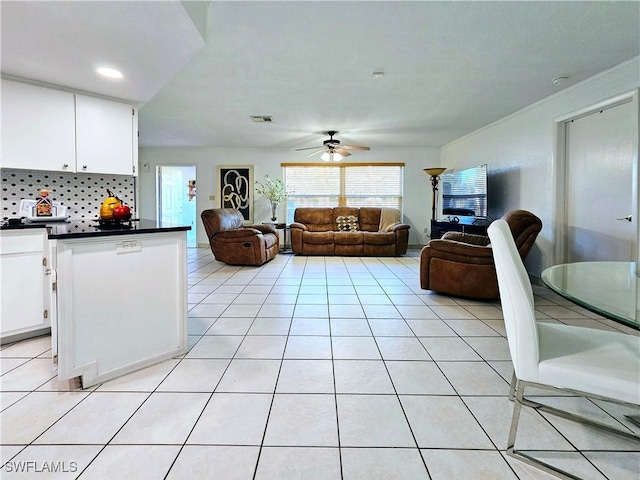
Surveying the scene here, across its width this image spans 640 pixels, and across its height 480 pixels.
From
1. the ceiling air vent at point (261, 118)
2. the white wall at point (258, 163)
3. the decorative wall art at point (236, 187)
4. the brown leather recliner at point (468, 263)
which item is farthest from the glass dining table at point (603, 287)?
the decorative wall art at point (236, 187)

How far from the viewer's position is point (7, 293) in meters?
2.19

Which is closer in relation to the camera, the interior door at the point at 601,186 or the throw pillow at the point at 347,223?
the interior door at the point at 601,186

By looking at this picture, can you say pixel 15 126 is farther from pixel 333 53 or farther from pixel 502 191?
pixel 502 191

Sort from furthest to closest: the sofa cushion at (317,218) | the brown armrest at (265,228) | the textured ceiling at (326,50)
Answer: the sofa cushion at (317,218)
the brown armrest at (265,228)
the textured ceiling at (326,50)

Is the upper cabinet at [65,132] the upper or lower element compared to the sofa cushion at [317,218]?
upper

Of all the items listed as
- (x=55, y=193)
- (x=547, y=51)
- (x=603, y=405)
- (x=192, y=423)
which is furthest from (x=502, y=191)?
(x=55, y=193)

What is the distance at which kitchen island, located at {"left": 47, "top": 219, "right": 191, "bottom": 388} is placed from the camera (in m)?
1.66

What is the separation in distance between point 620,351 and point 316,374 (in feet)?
4.64

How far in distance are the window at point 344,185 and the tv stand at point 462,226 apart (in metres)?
1.54

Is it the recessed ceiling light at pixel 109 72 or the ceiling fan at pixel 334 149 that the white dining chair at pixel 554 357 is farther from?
the ceiling fan at pixel 334 149

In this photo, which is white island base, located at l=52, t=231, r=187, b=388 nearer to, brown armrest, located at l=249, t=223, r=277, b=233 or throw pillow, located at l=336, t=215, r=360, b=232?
brown armrest, located at l=249, t=223, r=277, b=233

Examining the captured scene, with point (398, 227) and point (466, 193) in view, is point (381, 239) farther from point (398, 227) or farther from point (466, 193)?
point (466, 193)

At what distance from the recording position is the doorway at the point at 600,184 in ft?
9.84

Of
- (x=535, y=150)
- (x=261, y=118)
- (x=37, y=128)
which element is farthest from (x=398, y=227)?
(x=37, y=128)
